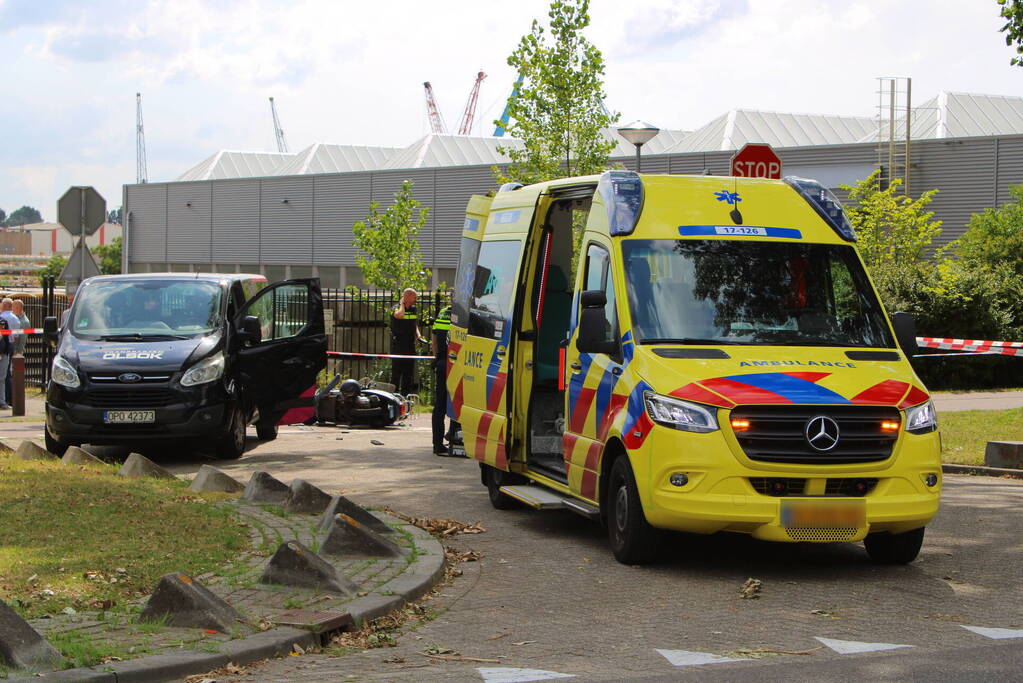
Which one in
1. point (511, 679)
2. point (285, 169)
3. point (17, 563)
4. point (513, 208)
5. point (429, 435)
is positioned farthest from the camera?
point (285, 169)

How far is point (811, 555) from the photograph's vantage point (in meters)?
8.94

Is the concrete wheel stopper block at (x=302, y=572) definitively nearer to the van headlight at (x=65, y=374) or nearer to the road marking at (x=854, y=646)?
the road marking at (x=854, y=646)

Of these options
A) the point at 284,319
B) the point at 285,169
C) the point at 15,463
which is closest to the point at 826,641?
the point at 15,463

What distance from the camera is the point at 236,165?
7500 cm

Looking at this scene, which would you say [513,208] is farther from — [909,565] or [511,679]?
[511,679]

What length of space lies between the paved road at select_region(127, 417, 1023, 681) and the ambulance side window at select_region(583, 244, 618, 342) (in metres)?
1.52

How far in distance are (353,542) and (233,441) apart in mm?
6598

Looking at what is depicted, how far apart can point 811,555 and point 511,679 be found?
12.3 ft

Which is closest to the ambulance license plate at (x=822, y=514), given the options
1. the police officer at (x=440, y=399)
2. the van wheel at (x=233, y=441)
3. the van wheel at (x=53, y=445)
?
the police officer at (x=440, y=399)

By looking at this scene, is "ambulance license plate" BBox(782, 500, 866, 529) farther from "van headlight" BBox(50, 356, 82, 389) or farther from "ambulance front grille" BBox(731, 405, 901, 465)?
"van headlight" BBox(50, 356, 82, 389)

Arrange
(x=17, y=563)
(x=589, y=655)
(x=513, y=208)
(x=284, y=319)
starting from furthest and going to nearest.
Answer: (x=284, y=319) → (x=513, y=208) → (x=17, y=563) → (x=589, y=655)

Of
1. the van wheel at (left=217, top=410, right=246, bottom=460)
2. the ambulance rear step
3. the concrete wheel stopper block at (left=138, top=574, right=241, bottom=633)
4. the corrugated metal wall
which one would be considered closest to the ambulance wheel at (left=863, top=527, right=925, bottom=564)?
the ambulance rear step

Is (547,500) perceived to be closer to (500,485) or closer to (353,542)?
(500,485)

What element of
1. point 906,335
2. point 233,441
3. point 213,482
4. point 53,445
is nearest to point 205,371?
point 233,441
